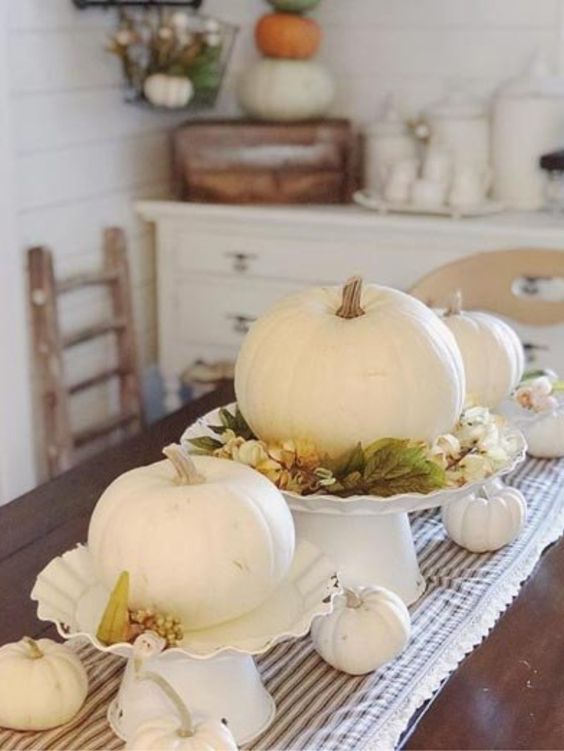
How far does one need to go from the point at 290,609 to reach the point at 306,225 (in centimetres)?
163

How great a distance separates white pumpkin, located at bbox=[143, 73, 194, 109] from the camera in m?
2.49

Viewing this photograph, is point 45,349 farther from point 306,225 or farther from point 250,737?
point 250,737

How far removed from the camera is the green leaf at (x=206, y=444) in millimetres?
1164

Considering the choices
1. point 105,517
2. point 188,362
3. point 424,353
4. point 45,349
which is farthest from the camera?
point 188,362

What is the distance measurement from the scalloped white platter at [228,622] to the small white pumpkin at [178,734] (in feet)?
0.15

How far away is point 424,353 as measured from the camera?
112 centimetres

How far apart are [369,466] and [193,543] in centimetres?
24

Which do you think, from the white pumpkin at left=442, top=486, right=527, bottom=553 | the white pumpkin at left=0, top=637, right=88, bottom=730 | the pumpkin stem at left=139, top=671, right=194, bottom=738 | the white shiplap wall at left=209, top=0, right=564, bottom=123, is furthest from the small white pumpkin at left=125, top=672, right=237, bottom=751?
the white shiplap wall at left=209, top=0, right=564, bottom=123

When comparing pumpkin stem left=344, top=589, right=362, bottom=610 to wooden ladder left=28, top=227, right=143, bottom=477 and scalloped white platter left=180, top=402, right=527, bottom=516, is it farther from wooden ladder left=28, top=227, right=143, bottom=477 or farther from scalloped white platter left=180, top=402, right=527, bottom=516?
wooden ladder left=28, top=227, right=143, bottom=477

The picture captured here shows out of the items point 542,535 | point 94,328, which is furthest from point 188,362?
point 542,535

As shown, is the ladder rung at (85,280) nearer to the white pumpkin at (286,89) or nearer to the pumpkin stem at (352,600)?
the white pumpkin at (286,89)

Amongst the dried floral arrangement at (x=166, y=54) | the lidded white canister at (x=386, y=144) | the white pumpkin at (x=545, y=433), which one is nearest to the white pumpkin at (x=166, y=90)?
the dried floral arrangement at (x=166, y=54)

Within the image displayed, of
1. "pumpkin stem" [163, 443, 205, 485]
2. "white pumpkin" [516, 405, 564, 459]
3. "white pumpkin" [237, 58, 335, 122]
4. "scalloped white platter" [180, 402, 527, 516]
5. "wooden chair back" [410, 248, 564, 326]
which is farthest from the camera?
"white pumpkin" [237, 58, 335, 122]

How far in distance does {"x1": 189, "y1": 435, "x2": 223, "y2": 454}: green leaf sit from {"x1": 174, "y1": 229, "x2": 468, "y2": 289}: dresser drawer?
1.34 m
